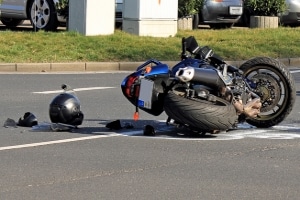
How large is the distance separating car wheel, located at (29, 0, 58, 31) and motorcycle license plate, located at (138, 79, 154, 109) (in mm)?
12193

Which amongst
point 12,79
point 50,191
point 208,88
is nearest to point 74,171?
point 50,191

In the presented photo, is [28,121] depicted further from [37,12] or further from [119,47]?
[37,12]

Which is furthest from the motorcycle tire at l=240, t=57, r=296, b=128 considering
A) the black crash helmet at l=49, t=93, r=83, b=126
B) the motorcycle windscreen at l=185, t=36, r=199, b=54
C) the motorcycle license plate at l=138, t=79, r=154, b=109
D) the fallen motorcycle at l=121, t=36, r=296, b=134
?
the black crash helmet at l=49, t=93, r=83, b=126

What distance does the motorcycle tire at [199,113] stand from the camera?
371 inches

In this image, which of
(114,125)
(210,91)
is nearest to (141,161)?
(210,91)

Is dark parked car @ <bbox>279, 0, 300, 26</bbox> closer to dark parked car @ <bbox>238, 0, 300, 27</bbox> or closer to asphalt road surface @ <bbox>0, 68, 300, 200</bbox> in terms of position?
dark parked car @ <bbox>238, 0, 300, 27</bbox>

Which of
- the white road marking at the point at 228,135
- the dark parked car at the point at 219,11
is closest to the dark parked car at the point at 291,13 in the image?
the dark parked car at the point at 219,11

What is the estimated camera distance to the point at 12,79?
15375mm

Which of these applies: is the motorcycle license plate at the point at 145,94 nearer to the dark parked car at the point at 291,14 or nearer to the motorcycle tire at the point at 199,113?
the motorcycle tire at the point at 199,113

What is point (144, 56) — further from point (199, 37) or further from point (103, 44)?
point (199, 37)

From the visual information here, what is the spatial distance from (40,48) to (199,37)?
172 inches

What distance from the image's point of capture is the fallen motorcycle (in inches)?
374

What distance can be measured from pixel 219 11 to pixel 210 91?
49.3 feet

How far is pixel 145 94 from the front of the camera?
9727 mm
